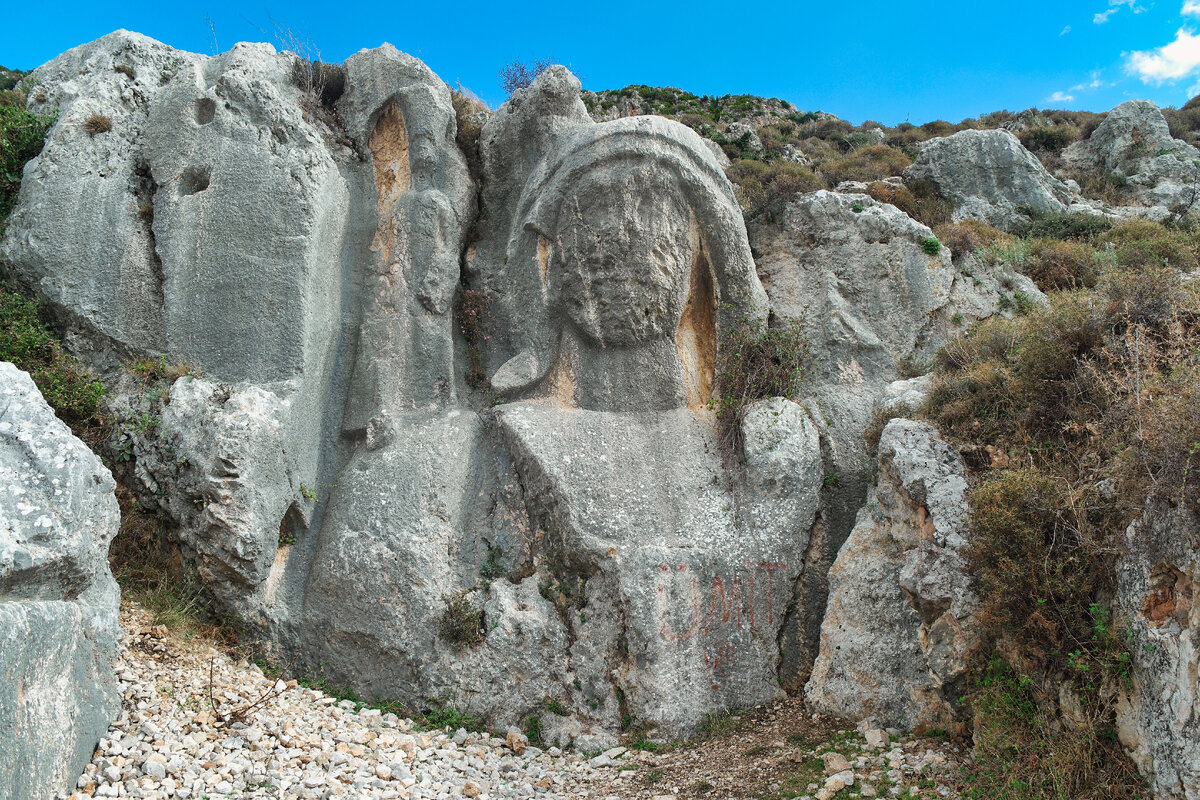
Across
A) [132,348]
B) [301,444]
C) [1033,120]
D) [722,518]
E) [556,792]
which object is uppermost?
[1033,120]

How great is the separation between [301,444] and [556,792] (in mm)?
3743

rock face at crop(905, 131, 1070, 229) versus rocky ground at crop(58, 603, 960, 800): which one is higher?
rock face at crop(905, 131, 1070, 229)

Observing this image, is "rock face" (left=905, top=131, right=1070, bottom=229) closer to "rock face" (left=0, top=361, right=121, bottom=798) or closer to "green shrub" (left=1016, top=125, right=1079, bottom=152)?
"green shrub" (left=1016, top=125, right=1079, bottom=152)

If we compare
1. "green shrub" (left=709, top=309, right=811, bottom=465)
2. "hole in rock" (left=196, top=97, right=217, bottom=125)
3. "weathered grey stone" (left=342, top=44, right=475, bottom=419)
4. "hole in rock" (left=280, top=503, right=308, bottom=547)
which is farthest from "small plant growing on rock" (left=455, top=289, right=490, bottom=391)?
"hole in rock" (left=196, top=97, right=217, bottom=125)

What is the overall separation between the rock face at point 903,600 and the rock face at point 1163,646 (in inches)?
41.7

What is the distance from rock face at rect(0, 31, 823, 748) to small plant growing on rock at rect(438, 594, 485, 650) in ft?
0.10

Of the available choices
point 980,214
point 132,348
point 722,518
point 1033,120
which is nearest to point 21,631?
point 132,348

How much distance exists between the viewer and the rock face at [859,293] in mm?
8281

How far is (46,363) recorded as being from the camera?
7047mm

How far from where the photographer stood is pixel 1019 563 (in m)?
5.01

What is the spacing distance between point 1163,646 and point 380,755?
4.91 metres

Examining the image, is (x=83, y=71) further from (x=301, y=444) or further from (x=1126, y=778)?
(x=1126, y=778)

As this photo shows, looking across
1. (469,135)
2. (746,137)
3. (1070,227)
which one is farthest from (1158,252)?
(746,137)

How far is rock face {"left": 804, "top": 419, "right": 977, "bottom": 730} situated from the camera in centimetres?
552
